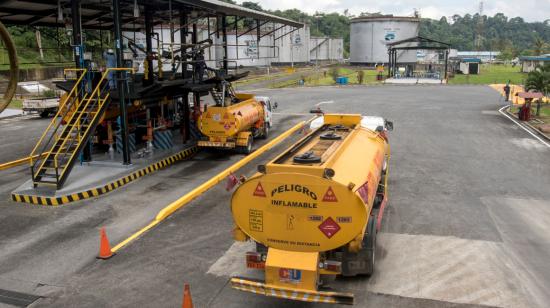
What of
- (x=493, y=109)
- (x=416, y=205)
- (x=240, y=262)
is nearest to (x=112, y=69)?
(x=240, y=262)

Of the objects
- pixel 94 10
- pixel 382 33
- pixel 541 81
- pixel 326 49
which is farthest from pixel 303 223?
pixel 326 49

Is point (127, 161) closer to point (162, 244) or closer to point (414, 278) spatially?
point (162, 244)

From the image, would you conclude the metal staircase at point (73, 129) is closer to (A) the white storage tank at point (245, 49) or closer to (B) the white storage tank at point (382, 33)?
(A) the white storage tank at point (245, 49)

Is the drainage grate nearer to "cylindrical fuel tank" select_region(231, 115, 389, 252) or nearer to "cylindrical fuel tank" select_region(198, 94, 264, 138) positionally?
"cylindrical fuel tank" select_region(231, 115, 389, 252)

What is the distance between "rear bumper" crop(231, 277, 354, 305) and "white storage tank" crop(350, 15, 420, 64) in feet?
311

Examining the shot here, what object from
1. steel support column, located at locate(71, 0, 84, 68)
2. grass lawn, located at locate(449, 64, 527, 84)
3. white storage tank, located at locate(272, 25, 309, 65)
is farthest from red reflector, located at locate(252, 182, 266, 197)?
white storage tank, located at locate(272, 25, 309, 65)

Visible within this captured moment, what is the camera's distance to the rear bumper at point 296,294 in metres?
7.62

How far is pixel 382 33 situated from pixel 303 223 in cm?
9574

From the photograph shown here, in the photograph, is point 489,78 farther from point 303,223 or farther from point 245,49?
point 303,223

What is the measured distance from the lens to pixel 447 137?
25.5m

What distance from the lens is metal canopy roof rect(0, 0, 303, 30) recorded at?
19.7 m

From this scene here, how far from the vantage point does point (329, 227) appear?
316 inches

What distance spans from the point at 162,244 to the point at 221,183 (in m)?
5.61

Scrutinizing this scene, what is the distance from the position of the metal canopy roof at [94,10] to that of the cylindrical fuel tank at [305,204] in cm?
1320
